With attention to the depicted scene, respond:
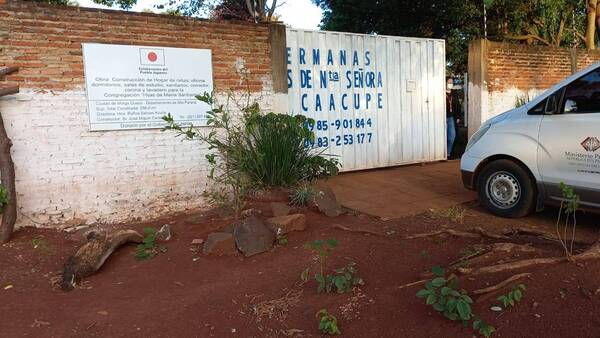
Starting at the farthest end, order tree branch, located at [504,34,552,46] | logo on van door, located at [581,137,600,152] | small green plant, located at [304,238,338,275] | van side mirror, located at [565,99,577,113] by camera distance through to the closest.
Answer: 1. tree branch, located at [504,34,552,46]
2. van side mirror, located at [565,99,577,113]
3. logo on van door, located at [581,137,600,152]
4. small green plant, located at [304,238,338,275]

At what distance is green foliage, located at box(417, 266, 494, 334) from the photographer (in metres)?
3.18

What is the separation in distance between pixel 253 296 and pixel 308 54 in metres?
4.94

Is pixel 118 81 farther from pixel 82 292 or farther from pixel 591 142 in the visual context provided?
pixel 591 142

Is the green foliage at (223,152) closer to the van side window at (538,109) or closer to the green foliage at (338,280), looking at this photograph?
the green foliage at (338,280)

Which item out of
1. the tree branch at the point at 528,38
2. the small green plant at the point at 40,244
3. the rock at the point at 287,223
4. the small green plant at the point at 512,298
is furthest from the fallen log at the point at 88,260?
the tree branch at the point at 528,38

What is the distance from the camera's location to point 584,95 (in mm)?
5469

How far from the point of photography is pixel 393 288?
390 cm

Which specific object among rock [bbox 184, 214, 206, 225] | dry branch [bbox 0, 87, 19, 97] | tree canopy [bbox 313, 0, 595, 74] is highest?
tree canopy [bbox 313, 0, 595, 74]

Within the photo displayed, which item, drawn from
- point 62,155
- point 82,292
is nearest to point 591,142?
point 82,292

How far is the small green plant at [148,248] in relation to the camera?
512cm

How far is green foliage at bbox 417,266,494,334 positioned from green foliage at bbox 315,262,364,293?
653 millimetres

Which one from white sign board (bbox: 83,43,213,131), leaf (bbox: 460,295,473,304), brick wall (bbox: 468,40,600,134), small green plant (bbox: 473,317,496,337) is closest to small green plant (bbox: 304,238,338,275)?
leaf (bbox: 460,295,473,304)

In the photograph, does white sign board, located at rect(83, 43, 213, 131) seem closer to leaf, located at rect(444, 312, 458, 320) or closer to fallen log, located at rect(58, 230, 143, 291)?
fallen log, located at rect(58, 230, 143, 291)

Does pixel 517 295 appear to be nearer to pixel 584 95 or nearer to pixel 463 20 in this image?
pixel 584 95
